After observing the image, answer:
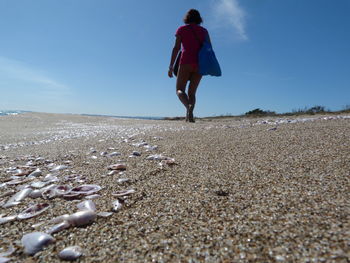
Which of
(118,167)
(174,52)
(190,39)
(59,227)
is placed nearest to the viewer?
(59,227)

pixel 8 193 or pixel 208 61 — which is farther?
pixel 208 61

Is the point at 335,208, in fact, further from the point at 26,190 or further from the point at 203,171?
the point at 26,190

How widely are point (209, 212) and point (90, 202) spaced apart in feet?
1.99

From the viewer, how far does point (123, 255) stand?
2.62 feet

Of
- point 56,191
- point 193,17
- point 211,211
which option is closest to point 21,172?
point 56,191

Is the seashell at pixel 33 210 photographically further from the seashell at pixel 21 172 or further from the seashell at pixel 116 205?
the seashell at pixel 21 172

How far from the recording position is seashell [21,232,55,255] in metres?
0.87

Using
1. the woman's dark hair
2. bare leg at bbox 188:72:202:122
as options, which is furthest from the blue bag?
the woman's dark hair

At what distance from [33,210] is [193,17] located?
5.26 metres

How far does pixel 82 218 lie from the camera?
1.04 m

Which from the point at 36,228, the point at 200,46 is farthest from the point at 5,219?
the point at 200,46

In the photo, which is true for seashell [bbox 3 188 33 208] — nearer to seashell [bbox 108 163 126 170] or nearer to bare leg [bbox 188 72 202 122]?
seashell [bbox 108 163 126 170]

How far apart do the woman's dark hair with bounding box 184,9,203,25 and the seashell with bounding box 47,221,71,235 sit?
5322 mm

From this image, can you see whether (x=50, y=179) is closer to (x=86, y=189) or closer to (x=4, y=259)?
(x=86, y=189)
